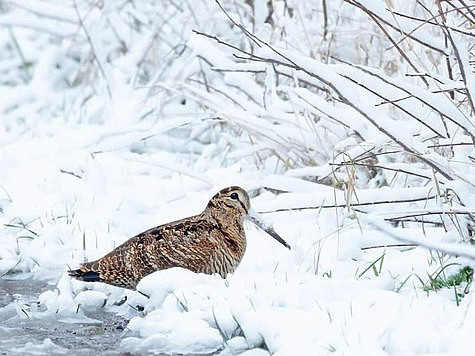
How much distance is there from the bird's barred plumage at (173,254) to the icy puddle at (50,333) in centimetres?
17

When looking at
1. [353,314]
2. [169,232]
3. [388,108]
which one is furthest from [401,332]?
[388,108]

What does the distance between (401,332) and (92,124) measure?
4.77 metres

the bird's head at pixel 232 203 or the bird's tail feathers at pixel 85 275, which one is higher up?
the bird's head at pixel 232 203

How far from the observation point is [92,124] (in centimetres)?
781

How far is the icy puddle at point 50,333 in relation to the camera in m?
3.81

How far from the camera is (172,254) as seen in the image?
443cm

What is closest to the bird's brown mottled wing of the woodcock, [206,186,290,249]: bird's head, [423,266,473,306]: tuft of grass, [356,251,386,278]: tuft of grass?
the woodcock

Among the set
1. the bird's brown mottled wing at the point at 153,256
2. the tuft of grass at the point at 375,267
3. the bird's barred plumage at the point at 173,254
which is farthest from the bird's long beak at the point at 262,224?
the tuft of grass at the point at 375,267

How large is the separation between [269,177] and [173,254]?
101cm

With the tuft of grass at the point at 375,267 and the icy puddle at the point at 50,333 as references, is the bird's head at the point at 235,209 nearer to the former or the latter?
the tuft of grass at the point at 375,267

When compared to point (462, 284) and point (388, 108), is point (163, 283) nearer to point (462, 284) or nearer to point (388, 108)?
point (462, 284)

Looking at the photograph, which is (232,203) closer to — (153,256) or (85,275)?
(153,256)

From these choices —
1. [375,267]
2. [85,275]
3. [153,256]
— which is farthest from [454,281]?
[85,275]

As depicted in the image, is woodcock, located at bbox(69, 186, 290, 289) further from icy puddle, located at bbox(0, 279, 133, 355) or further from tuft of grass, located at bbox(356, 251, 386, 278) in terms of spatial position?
tuft of grass, located at bbox(356, 251, 386, 278)
